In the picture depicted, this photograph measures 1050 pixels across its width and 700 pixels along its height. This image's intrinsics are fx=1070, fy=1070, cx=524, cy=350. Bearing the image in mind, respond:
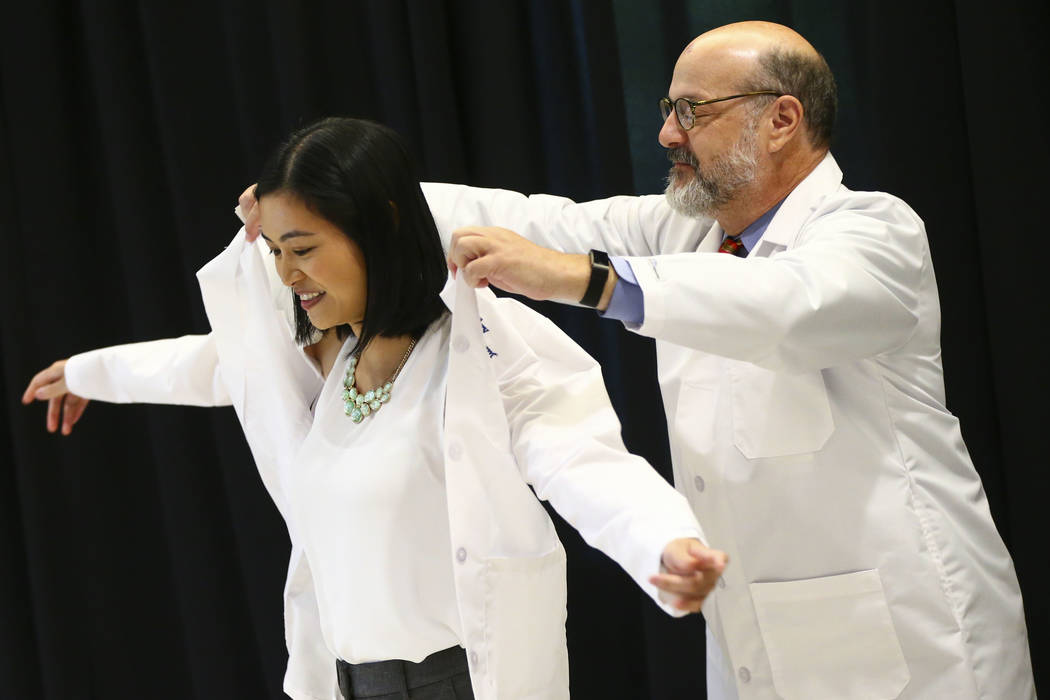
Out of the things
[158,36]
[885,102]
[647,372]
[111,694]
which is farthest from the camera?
[111,694]

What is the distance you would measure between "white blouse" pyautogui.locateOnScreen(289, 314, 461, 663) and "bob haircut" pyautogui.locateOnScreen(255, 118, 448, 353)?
0.23 ft

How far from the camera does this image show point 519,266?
1294mm

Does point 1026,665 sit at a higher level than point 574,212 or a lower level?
lower

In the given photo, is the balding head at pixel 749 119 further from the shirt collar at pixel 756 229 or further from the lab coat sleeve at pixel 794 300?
the lab coat sleeve at pixel 794 300

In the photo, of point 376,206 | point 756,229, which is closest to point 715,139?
point 756,229

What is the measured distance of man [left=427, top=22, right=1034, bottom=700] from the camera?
1.33 meters

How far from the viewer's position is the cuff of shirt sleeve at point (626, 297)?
52.4 inches

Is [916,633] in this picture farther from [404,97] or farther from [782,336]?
[404,97]

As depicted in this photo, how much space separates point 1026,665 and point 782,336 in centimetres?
67

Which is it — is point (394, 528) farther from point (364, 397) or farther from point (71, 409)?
point (71, 409)

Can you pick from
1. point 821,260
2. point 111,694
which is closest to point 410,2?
point 821,260

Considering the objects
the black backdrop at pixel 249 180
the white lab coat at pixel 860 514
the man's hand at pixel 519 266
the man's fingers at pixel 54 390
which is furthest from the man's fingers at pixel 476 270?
the man's fingers at pixel 54 390

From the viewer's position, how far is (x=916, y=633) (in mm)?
1486

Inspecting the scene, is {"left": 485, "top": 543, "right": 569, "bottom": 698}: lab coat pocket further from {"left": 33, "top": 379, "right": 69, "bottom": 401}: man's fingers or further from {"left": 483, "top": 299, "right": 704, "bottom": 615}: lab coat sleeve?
{"left": 33, "top": 379, "right": 69, "bottom": 401}: man's fingers
